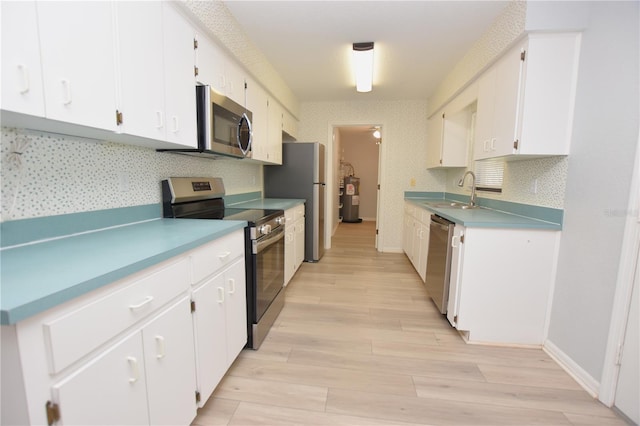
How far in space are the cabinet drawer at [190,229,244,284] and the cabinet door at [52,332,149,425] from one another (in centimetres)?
38

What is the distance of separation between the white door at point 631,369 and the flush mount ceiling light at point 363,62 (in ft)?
8.07

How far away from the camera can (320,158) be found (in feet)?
12.8

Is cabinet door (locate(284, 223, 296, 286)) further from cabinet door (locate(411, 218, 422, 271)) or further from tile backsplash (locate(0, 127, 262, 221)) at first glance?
cabinet door (locate(411, 218, 422, 271))

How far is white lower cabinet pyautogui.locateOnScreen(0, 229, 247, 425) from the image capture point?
2.14 ft

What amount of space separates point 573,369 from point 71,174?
297 centimetres

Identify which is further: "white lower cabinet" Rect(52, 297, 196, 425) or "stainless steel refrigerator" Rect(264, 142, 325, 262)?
"stainless steel refrigerator" Rect(264, 142, 325, 262)

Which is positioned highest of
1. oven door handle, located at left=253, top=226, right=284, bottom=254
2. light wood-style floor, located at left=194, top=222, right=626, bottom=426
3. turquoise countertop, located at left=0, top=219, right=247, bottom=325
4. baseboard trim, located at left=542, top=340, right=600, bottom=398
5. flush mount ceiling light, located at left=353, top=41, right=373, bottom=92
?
flush mount ceiling light, located at left=353, top=41, right=373, bottom=92

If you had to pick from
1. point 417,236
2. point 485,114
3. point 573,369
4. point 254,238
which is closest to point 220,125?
point 254,238

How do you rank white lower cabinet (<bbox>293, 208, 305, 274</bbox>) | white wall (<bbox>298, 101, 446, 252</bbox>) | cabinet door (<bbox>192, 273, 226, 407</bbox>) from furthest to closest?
1. white wall (<bbox>298, 101, 446, 252</bbox>)
2. white lower cabinet (<bbox>293, 208, 305, 274</bbox>)
3. cabinet door (<bbox>192, 273, 226, 407</bbox>)

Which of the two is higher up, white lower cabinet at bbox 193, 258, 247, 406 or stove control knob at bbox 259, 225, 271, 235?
stove control knob at bbox 259, 225, 271, 235

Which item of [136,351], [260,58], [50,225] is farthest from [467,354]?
[260,58]

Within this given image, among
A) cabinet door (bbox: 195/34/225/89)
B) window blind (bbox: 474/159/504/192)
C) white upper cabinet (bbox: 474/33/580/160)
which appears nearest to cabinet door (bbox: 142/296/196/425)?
cabinet door (bbox: 195/34/225/89)

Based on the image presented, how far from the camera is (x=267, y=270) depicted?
2068 mm

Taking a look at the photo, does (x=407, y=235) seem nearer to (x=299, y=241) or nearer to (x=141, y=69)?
(x=299, y=241)
